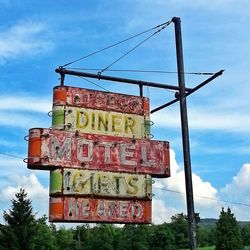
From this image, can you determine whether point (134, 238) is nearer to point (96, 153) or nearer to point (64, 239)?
point (64, 239)

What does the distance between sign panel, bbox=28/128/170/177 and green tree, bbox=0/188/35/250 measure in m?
49.8

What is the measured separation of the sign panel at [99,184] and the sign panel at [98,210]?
0.55ft

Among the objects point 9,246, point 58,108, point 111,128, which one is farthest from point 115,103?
point 9,246

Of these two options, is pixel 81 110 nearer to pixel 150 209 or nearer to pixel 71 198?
pixel 71 198

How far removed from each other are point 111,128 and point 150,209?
2357mm

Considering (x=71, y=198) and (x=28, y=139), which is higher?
(x=28, y=139)

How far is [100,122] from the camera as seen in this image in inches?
555

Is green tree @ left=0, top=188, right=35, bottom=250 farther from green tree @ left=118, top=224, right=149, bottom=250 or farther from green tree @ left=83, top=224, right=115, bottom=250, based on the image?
green tree @ left=118, top=224, right=149, bottom=250

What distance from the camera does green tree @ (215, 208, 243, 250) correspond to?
105 meters

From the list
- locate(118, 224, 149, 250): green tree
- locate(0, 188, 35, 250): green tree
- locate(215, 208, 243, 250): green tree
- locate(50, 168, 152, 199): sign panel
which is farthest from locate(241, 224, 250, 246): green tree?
locate(50, 168, 152, 199): sign panel

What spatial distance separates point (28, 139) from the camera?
43.4 feet

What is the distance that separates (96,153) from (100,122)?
0.87 meters

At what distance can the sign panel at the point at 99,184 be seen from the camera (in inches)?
516

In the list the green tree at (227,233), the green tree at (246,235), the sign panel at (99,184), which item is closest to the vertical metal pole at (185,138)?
the sign panel at (99,184)
